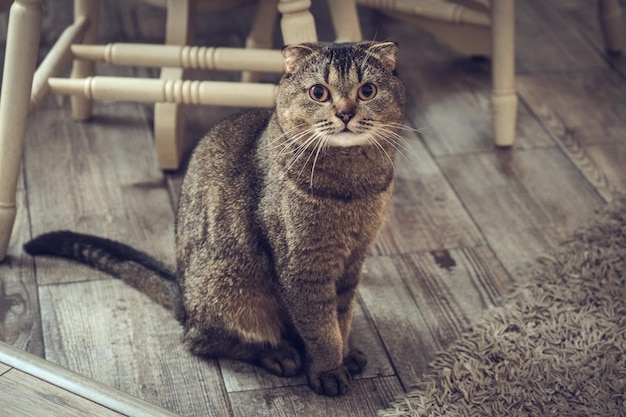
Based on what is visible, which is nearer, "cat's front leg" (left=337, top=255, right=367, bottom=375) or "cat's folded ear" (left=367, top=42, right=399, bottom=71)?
"cat's folded ear" (left=367, top=42, right=399, bottom=71)

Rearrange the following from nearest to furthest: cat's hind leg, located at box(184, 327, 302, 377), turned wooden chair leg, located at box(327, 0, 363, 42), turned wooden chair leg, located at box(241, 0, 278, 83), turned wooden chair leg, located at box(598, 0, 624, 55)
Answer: cat's hind leg, located at box(184, 327, 302, 377) → turned wooden chair leg, located at box(327, 0, 363, 42) → turned wooden chair leg, located at box(241, 0, 278, 83) → turned wooden chair leg, located at box(598, 0, 624, 55)

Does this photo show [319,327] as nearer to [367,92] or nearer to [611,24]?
[367,92]

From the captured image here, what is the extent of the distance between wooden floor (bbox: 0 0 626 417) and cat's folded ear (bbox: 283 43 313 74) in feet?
1.72

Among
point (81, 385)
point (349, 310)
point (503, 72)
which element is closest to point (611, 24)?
point (503, 72)

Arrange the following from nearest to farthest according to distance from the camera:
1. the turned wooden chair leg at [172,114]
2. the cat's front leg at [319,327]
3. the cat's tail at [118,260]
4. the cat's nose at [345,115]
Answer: the cat's nose at [345,115], the cat's front leg at [319,327], the cat's tail at [118,260], the turned wooden chair leg at [172,114]

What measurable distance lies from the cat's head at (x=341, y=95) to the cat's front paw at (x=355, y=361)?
1.31 feet

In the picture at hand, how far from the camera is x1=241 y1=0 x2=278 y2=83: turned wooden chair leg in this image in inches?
89.9

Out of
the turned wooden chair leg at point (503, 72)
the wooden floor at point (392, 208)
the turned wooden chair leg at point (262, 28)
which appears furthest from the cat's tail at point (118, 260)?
the turned wooden chair leg at point (503, 72)

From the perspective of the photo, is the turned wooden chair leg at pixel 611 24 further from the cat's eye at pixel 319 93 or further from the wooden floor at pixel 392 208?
the cat's eye at pixel 319 93

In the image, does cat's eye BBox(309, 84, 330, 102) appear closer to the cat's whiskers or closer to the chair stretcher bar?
the cat's whiskers

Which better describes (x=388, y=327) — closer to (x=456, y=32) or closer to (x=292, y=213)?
(x=292, y=213)

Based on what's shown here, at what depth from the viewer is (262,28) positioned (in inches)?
90.4

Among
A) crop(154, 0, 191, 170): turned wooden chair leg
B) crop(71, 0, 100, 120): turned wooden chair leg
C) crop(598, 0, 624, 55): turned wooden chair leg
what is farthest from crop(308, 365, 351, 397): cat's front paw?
crop(598, 0, 624, 55): turned wooden chair leg

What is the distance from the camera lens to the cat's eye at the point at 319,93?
1352 mm
